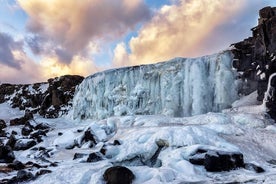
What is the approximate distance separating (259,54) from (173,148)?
17.2m

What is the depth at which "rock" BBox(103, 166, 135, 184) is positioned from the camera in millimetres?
18531

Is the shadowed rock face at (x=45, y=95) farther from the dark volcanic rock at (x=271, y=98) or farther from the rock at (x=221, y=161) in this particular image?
the rock at (x=221, y=161)

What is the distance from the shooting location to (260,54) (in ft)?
117

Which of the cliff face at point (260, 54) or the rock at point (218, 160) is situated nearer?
the rock at point (218, 160)

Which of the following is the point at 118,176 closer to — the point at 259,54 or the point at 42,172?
the point at 42,172

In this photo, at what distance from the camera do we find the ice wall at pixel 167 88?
38000mm

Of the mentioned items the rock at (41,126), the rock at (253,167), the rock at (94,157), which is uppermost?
the rock at (41,126)

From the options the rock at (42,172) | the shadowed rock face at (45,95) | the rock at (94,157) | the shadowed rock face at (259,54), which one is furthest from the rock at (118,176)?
the shadowed rock face at (45,95)

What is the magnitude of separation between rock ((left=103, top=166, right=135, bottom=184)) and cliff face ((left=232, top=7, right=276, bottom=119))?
57.5 ft

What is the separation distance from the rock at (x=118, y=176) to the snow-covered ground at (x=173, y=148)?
1.25 ft

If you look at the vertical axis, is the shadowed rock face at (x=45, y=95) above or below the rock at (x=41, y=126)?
above

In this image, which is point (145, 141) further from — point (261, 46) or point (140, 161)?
point (261, 46)

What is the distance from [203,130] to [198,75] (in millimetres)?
14715

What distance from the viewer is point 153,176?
745 inches
